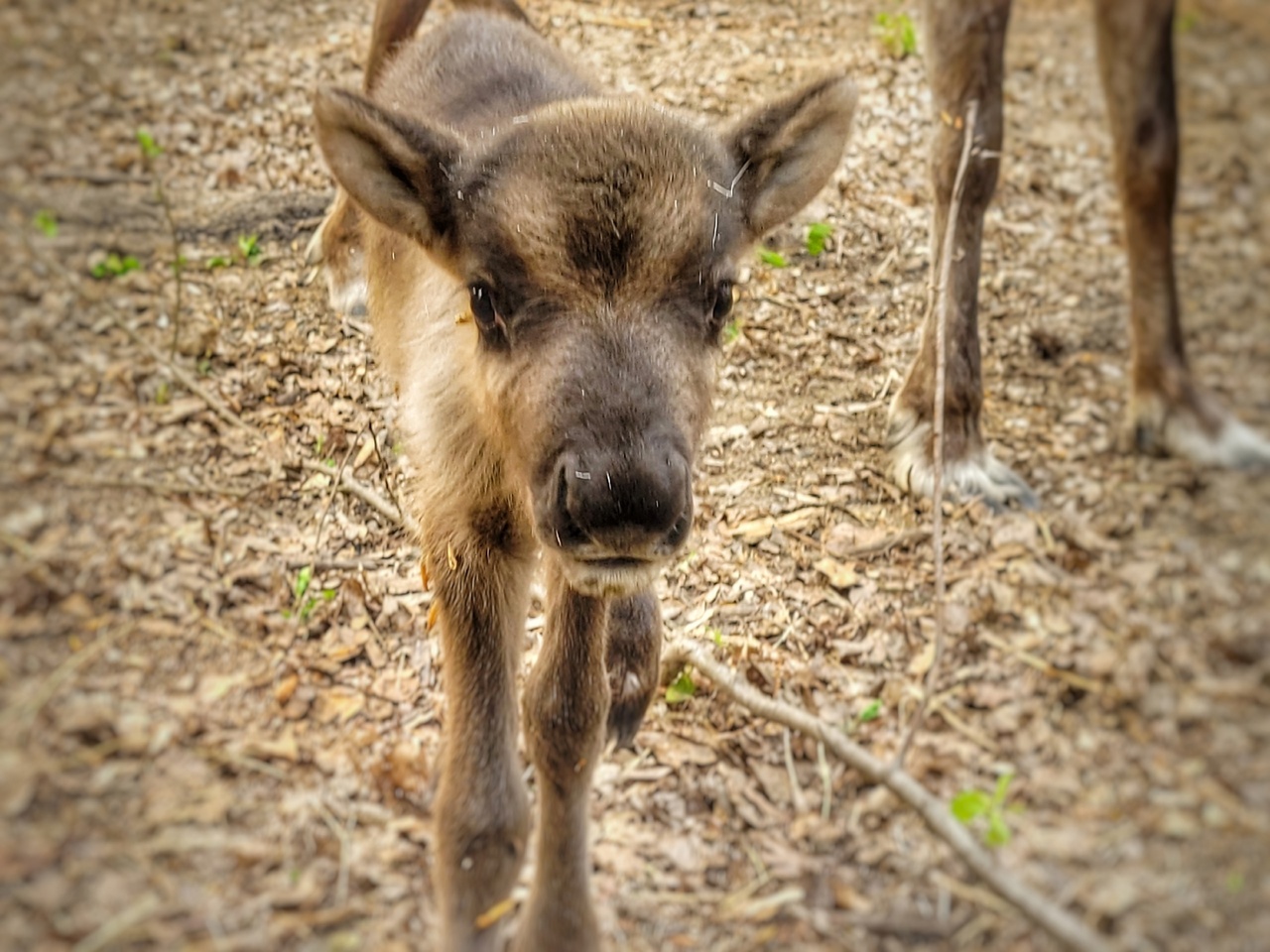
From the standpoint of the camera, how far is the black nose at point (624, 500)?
2.73 metres

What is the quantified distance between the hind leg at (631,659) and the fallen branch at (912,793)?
17 centimetres

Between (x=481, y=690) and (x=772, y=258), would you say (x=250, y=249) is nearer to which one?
(x=772, y=258)

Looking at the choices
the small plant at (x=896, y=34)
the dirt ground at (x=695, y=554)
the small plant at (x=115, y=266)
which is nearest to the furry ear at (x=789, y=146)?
the dirt ground at (x=695, y=554)

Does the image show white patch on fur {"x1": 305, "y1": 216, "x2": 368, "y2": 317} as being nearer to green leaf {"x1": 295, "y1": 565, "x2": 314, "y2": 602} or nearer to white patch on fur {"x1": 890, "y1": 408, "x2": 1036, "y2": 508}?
green leaf {"x1": 295, "y1": 565, "x2": 314, "y2": 602}

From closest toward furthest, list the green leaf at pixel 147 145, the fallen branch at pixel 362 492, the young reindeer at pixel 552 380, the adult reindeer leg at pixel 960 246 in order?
1. the young reindeer at pixel 552 380
2. the fallen branch at pixel 362 492
3. the green leaf at pixel 147 145
4. the adult reindeer leg at pixel 960 246

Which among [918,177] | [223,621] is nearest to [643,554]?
[223,621]

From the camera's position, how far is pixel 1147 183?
461cm

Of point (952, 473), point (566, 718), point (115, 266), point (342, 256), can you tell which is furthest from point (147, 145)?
point (952, 473)

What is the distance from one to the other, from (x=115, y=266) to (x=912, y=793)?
4031 millimetres

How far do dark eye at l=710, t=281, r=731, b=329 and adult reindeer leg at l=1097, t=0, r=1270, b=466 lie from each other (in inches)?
66.9

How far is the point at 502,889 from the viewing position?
12.6 feet

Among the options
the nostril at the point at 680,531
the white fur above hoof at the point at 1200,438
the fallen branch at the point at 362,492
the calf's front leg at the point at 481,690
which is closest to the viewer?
the nostril at the point at 680,531

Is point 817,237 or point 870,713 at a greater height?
point 817,237

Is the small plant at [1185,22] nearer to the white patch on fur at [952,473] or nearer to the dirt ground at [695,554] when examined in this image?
the dirt ground at [695,554]
